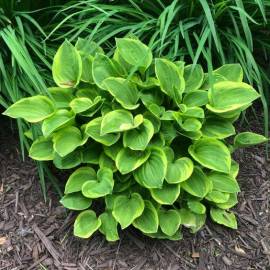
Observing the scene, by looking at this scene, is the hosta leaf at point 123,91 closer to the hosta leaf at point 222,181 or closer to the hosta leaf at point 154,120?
the hosta leaf at point 154,120

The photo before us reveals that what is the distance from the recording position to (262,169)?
9.39 feet

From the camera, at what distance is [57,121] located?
2350 mm

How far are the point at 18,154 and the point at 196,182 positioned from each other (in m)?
1.07

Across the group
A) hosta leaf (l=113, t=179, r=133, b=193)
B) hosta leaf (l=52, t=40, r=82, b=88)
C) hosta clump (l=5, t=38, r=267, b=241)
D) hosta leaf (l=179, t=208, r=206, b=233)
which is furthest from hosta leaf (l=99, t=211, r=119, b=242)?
hosta leaf (l=52, t=40, r=82, b=88)

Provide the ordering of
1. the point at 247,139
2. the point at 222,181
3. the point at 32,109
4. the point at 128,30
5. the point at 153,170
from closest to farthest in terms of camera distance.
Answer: the point at 153,170
the point at 32,109
the point at 222,181
the point at 247,139
the point at 128,30

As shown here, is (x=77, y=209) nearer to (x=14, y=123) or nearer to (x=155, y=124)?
(x=155, y=124)

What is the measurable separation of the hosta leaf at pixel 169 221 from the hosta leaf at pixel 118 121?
18.4 inches

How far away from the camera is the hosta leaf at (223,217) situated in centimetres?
256

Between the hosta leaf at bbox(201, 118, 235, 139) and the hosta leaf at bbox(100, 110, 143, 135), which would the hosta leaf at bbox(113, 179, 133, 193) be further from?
the hosta leaf at bbox(201, 118, 235, 139)

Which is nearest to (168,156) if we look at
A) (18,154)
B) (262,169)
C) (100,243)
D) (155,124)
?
(155,124)

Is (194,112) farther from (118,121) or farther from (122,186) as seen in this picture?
(122,186)

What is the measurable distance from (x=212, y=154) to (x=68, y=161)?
2.24 feet

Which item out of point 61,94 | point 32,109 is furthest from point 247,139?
point 32,109

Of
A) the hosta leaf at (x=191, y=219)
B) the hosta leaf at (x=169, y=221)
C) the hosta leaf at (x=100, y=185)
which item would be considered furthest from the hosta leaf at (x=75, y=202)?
the hosta leaf at (x=191, y=219)
